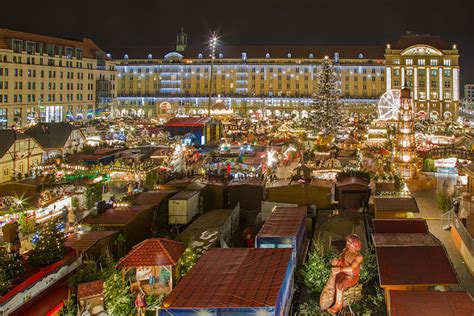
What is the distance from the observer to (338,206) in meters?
17.4

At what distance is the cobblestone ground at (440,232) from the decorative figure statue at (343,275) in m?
3.89

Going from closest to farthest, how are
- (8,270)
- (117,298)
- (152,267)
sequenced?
(8,270) → (117,298) → (152,267)

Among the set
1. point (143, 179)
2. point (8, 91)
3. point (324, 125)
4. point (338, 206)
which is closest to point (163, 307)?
point (338, 206)

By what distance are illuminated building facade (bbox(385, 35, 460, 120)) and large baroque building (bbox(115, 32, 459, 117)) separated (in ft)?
8.33

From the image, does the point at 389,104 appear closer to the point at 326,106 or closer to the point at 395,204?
the point at 326,106

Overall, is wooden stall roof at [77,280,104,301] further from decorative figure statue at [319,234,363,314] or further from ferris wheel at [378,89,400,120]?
ferris wheel at [378,89,400,120]

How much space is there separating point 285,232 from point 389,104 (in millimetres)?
29067

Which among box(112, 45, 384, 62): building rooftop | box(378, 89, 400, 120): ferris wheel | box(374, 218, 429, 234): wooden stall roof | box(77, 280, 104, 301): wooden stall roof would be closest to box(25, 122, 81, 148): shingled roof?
box(77, 280, 104, 301): wooden stall roof

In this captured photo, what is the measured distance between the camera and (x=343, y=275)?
7438 millimetres

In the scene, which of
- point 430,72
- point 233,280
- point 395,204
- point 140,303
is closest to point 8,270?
point 140,303

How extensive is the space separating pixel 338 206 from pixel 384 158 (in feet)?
30.8

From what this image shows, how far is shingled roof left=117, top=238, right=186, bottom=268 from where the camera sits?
9.42 m

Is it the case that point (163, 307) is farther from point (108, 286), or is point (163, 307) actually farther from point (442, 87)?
point (442, 87)

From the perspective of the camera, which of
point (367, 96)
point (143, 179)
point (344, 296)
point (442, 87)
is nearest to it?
point (344, 296)
